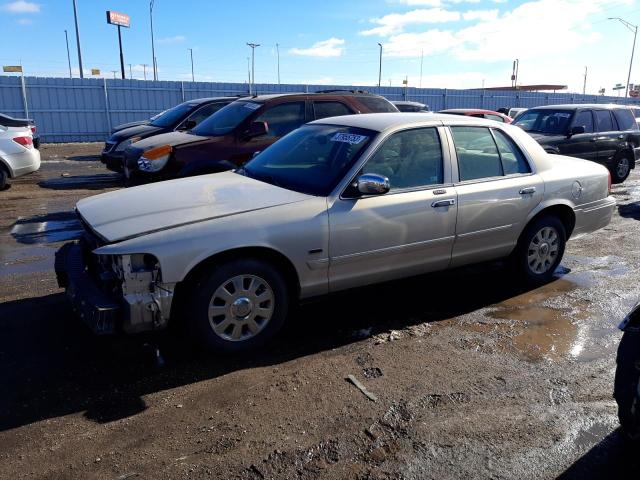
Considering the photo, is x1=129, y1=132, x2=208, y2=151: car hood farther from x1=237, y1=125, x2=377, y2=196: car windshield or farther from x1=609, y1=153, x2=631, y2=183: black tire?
x1=609, y1=153, x2=631, y2=183: black tire

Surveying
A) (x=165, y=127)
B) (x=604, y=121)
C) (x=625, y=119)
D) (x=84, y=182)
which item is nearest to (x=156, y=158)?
(x=165, y=127)

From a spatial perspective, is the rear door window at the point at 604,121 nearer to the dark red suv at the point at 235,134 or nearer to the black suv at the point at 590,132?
the black suv at the point at 590,132

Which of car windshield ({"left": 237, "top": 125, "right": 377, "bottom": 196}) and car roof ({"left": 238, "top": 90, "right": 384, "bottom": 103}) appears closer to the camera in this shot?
car windshield ({"left": 237, "top": 125, "right": 377, "bottom": 196})

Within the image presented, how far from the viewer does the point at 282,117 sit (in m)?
8.23

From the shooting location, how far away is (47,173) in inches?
536

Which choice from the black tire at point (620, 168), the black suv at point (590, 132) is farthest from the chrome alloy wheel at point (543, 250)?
the black tire at point (620, 168)

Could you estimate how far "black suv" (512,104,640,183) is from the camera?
37.0ft

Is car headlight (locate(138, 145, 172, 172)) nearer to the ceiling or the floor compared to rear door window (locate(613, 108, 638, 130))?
nearer to the floor

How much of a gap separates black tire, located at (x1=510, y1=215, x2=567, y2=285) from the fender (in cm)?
406

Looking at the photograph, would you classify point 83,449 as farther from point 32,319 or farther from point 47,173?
point 47,173

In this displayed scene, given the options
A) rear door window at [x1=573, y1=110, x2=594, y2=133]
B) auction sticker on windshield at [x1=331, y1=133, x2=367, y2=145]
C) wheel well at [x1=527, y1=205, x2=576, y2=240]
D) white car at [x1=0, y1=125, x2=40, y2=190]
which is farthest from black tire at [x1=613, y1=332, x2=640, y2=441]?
white car at [x1=0, y1=125, x2=40, y2=190]

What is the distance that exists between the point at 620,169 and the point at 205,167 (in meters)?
9.86

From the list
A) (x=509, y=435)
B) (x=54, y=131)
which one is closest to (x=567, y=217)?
(x=509, y=435)

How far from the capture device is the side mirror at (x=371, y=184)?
4121mm
